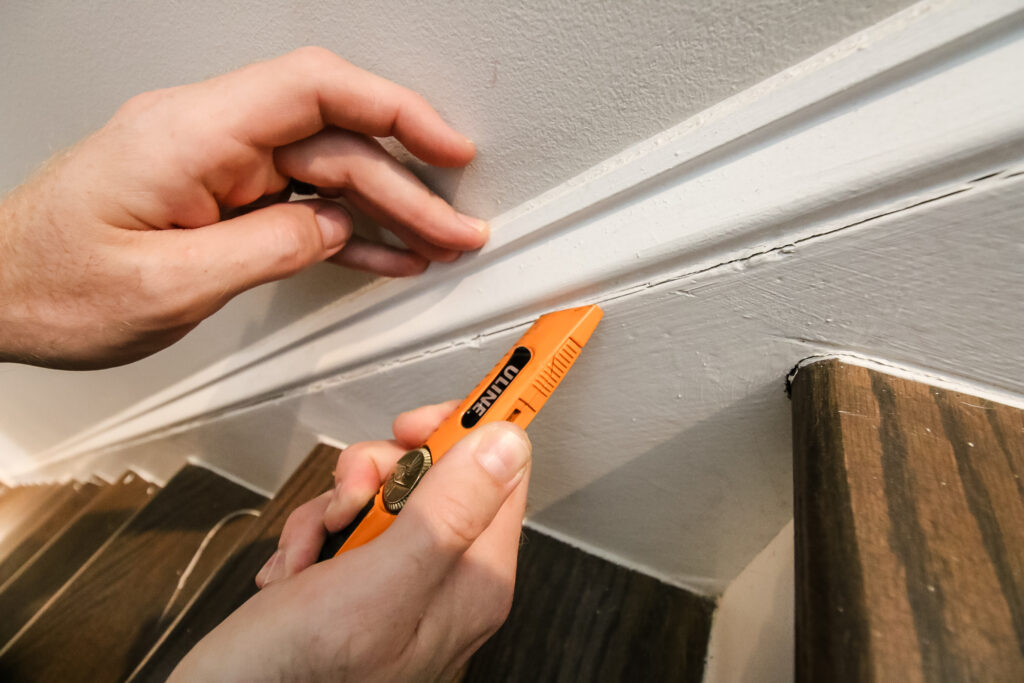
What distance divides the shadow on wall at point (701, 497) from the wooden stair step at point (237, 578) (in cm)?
Result: 30

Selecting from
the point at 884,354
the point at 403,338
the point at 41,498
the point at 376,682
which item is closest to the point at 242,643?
the point at 376,682

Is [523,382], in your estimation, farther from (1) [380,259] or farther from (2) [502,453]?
(1) [380,259]

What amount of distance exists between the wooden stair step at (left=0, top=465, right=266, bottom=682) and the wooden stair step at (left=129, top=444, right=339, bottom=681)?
0.20 metres

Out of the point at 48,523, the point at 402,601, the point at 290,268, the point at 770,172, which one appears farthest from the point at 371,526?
the point at 48,523

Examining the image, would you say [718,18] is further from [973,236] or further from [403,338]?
[403,338]

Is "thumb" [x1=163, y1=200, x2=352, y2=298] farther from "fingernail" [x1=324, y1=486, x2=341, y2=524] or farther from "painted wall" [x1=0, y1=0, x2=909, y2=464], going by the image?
"fingernail" [x1=324, y1=486, x2=341, y2=524]

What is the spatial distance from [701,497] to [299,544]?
357 mm

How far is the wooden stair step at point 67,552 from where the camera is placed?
920 mm

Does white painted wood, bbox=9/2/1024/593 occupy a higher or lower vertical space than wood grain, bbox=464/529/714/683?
higher

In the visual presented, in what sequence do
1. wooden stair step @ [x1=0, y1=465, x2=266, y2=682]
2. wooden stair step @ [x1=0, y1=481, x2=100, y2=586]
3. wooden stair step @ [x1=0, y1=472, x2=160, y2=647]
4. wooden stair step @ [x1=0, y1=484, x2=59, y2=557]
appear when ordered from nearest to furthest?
wooden stair step @ [x1=0, y1=465, x2=266, y2=682] < wooden stair step @ [x1=0, y1=472, x2=160, y2=647] < wooden stair step @ [x1=0, y1=481, x2=100, y2=586] < wooden stair step @ [x1=0, y1=484, x2=59, y2=557]

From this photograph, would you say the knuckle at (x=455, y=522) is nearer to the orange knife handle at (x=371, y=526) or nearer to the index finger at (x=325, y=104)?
the orange knife handle at (x=371, y=526)

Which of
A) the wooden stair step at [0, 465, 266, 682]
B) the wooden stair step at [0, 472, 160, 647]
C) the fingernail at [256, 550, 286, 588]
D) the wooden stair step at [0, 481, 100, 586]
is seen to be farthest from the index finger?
the wooden stair step at [0, 481, 100, 586]

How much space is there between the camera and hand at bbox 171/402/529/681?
254 mm

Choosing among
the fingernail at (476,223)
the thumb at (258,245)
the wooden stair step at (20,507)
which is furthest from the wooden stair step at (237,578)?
the wooden stair step at (20,507)
